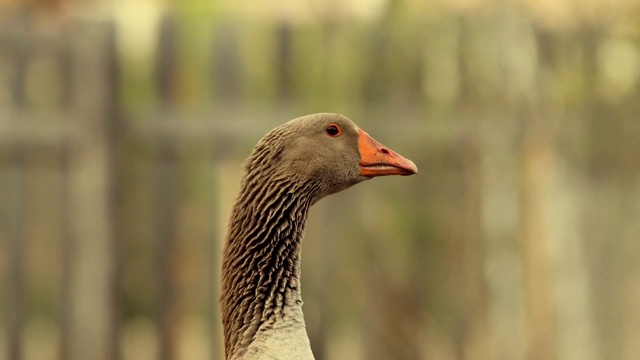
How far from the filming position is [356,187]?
5.59 metres

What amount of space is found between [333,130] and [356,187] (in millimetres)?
2383

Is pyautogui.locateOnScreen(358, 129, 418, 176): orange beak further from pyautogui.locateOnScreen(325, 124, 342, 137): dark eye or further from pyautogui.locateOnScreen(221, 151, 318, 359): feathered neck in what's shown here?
pyautogui.locateOnScreen(221, 151, 318, 359): feathered neck

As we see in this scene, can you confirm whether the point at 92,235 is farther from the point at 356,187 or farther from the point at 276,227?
the point at 276,227

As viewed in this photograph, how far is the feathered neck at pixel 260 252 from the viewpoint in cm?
298

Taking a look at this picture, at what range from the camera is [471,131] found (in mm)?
5586

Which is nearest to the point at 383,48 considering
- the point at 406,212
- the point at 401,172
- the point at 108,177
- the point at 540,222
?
the point at 406,212

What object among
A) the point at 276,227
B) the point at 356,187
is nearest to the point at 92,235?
the point at 356,187

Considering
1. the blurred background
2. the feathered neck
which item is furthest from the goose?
the blurred background

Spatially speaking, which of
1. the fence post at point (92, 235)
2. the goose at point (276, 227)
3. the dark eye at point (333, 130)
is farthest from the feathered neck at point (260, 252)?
the fence post at point (92, 235)

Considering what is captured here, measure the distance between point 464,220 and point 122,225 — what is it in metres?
1.86

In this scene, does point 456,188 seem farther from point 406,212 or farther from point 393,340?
point 393,340

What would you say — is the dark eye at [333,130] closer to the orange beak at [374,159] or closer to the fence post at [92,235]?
the orange beak at [374,159]

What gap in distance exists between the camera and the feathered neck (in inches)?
117

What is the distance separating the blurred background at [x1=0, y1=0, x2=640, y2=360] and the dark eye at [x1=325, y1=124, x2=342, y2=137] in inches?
86.7
